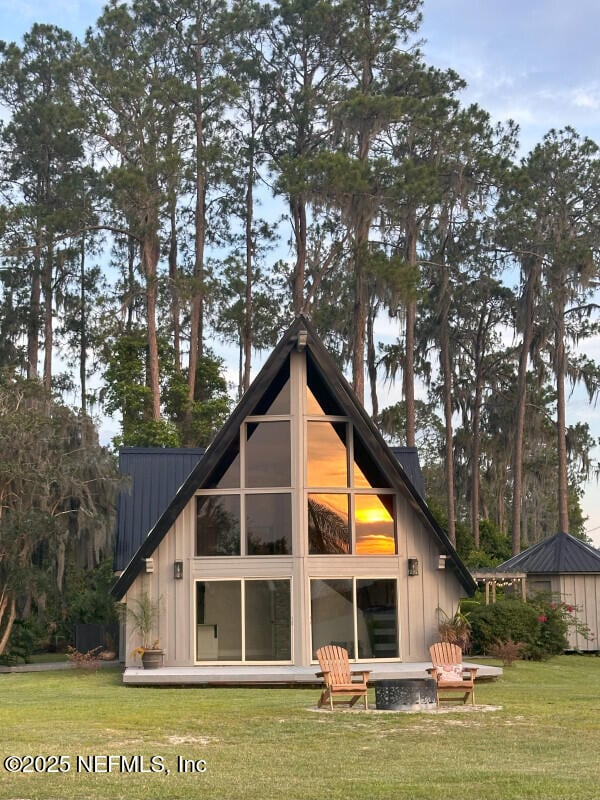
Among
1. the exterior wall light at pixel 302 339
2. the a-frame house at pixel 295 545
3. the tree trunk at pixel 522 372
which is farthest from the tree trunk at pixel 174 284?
the exterior wall light at pixel 302 339

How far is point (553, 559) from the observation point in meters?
24.1

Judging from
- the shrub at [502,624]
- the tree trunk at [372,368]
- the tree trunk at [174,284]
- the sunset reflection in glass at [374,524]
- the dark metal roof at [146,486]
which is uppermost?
the tree trunk at [174,284]

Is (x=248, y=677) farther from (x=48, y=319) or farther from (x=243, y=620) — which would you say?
(x=48, y=319)

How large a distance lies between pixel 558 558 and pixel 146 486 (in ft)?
30.8

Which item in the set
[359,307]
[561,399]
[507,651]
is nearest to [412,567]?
[507,651]

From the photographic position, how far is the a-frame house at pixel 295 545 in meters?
17.9

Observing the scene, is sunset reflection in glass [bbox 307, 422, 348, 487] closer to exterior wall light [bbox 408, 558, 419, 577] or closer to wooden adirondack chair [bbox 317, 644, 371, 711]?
exterior wall light [bbox 408, 558, 419, 577]

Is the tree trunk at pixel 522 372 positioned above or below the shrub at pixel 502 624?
above

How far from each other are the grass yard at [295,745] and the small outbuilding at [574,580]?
8248mm

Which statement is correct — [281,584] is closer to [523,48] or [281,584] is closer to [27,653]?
[27,653]

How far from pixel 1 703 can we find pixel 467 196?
2407cm

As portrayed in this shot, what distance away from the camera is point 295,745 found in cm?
976

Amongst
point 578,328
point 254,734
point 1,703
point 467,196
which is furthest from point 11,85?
point 254,734

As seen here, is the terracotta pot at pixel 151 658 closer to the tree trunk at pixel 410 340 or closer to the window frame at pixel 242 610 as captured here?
the window frame at pixel 242 610
